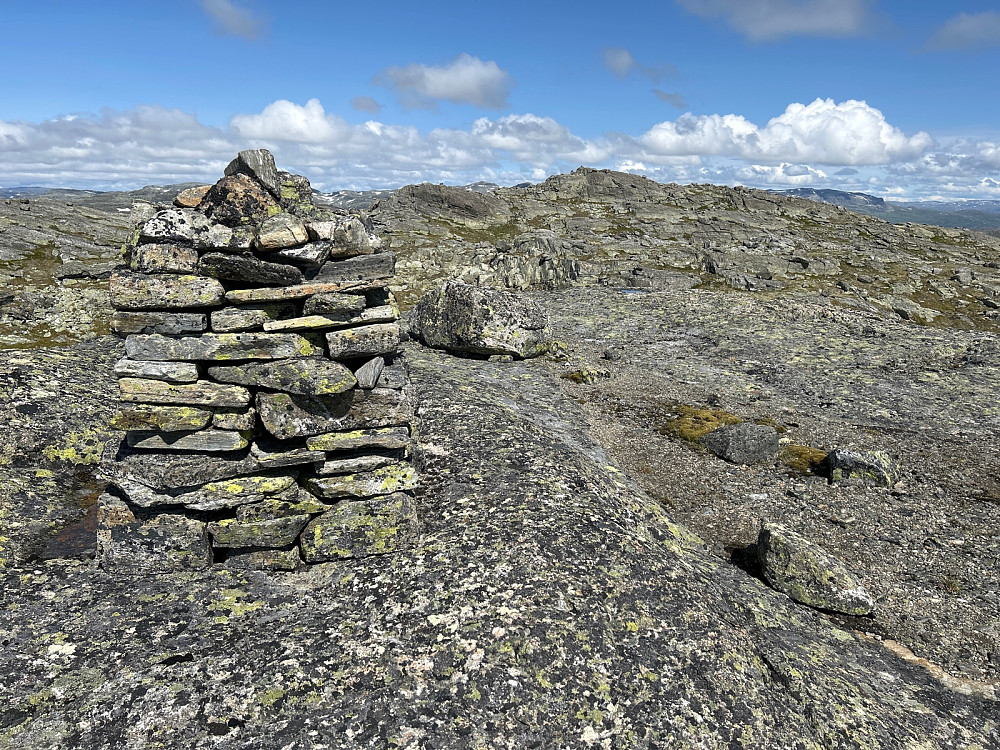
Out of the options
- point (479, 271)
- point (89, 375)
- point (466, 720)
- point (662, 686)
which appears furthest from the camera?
point (479, 271)

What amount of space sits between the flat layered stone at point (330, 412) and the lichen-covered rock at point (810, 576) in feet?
35.4

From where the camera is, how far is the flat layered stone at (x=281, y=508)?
39.0 feet

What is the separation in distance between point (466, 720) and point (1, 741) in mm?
6624

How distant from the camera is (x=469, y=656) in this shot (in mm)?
9938

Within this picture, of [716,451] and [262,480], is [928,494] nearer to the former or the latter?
[716,451]

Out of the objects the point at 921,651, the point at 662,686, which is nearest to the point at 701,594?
the point at 662,686

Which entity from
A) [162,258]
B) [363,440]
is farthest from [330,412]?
[162,258]

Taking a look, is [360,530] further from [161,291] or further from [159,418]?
[161,291]

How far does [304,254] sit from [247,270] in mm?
1194

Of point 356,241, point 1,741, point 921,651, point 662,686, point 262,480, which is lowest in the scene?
point 921,651

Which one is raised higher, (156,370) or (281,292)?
(281,292)

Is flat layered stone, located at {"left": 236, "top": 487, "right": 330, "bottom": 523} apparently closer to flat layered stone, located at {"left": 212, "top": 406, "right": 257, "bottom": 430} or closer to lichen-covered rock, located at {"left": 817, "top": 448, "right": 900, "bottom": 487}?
flat layered stone, located at {"left": 212, "top": 406, "right": 257, "bottom": 430}

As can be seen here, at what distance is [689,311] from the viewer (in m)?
45.8

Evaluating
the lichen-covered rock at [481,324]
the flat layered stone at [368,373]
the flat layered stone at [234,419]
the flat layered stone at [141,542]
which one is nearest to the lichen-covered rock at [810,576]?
the flat layered stone at [368,373]
